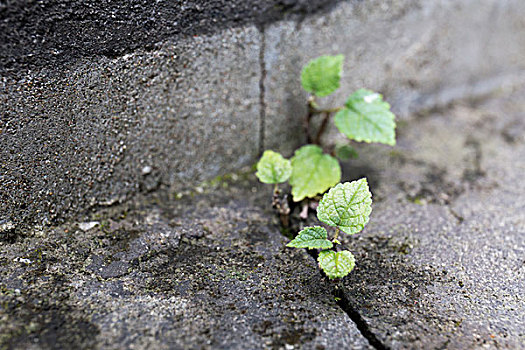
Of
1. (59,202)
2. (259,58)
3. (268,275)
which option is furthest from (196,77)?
(268,275)

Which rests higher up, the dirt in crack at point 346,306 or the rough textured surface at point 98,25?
the rough textured surface at point 98,25

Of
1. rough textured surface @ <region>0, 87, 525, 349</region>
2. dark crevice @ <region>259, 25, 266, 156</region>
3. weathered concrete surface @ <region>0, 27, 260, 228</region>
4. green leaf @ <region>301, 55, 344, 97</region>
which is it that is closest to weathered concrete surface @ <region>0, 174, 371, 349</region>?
rough textured surface @ <region>0, 87, 525, 349</region>

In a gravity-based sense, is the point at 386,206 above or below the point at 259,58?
below

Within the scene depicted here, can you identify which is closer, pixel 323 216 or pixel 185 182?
pixel 323 216

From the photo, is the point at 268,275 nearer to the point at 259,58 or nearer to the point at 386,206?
the point at 386,206

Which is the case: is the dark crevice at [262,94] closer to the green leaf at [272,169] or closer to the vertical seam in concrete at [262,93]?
the vertical seam in concrete at [262,93]

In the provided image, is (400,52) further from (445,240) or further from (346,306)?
(346,306)

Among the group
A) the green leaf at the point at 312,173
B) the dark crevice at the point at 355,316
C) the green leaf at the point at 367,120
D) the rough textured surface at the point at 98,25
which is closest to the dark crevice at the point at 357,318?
the dark crevice at the point at 355,316
